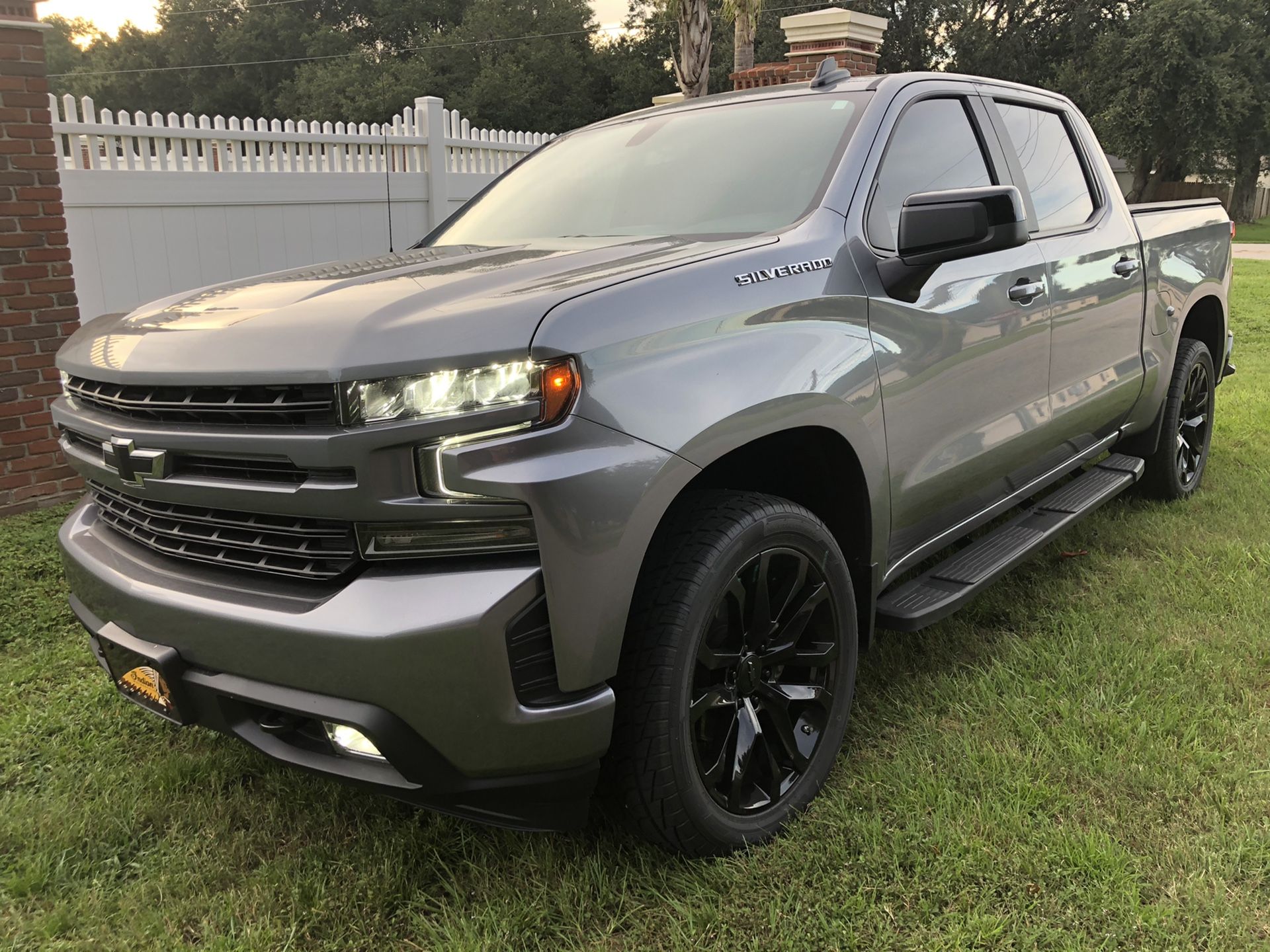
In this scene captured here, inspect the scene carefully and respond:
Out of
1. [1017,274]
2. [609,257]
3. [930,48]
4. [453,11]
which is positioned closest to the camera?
[609,257]

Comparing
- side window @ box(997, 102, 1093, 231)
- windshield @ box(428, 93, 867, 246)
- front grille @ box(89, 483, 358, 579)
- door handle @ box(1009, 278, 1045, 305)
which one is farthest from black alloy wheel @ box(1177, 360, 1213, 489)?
front grille @ box(89, 483, 358, 579)

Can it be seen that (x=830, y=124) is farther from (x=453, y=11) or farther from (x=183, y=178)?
(x=453, y=11)

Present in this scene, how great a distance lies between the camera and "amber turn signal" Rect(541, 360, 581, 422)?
73.0 inches

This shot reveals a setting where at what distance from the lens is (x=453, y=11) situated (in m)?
53.9

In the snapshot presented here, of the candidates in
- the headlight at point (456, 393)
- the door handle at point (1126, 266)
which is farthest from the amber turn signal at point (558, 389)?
the door handle at point (1126, 266)

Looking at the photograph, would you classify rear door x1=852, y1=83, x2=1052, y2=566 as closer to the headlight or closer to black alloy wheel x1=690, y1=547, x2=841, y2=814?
black alloy wheel x1=690, y1=547, x2=841, y2=814

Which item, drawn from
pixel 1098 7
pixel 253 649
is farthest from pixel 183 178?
pixel 1098 7

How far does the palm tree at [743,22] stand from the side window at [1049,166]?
10.7 m

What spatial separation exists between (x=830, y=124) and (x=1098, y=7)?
4372cm

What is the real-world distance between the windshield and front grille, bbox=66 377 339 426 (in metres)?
1.23

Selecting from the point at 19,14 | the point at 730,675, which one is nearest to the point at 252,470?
the point at 730,675

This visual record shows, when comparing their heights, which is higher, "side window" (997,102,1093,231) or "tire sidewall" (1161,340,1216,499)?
"side window" (997,102,1093,231)

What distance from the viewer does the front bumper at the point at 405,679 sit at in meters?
1.79

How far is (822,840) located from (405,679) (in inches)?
44.7
